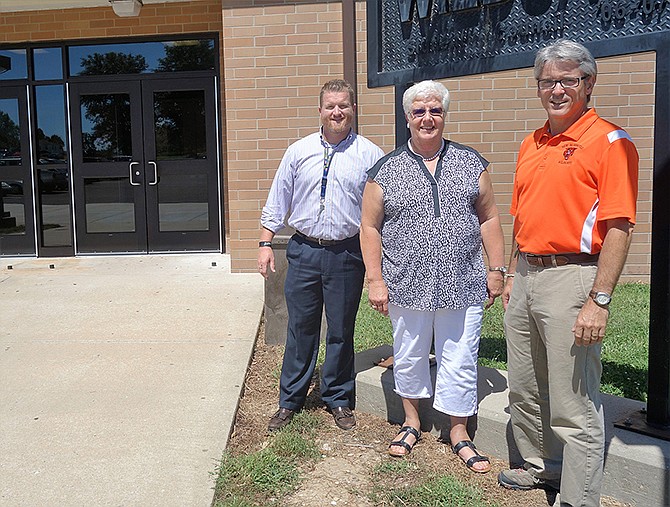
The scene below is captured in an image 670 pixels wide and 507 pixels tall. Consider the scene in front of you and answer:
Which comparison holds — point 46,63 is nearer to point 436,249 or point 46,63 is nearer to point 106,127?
point 106,127

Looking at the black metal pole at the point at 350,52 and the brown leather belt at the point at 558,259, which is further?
the black metal pole at the point at 350,52

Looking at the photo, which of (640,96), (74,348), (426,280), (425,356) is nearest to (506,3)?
(426,280)

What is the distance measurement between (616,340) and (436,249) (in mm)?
2611

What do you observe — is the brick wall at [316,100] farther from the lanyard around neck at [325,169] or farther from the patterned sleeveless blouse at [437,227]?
the patterned sleeveless blouse at [437,227]

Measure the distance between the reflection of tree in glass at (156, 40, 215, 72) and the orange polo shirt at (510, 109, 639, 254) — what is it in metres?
7.13

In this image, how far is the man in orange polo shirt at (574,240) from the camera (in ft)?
8.27

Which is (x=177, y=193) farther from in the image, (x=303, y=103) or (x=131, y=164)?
(x=303, y=103)

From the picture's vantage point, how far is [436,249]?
3260 mm

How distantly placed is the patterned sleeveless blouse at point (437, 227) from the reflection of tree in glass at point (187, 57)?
649 centimetres

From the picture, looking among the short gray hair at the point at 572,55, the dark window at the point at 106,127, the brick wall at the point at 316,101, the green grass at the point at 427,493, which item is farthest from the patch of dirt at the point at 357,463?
the dark window at the point at 106,127

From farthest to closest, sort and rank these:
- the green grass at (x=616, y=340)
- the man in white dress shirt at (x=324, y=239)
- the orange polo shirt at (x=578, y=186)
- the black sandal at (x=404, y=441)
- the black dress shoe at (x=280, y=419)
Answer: the green grass at (x=616, y=340), the black dress shoe at (x=280, y=419), the man in white dress shirt at (x=324, y=239), the black sandal at (x=404, y=441), the orange polo shirt at (x=578, y=186)

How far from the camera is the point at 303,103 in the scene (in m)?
7.67

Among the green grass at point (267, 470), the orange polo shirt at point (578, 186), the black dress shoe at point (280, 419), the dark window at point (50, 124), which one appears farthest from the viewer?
the dark window at point (50, 124)

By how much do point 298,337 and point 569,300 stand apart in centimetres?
163
